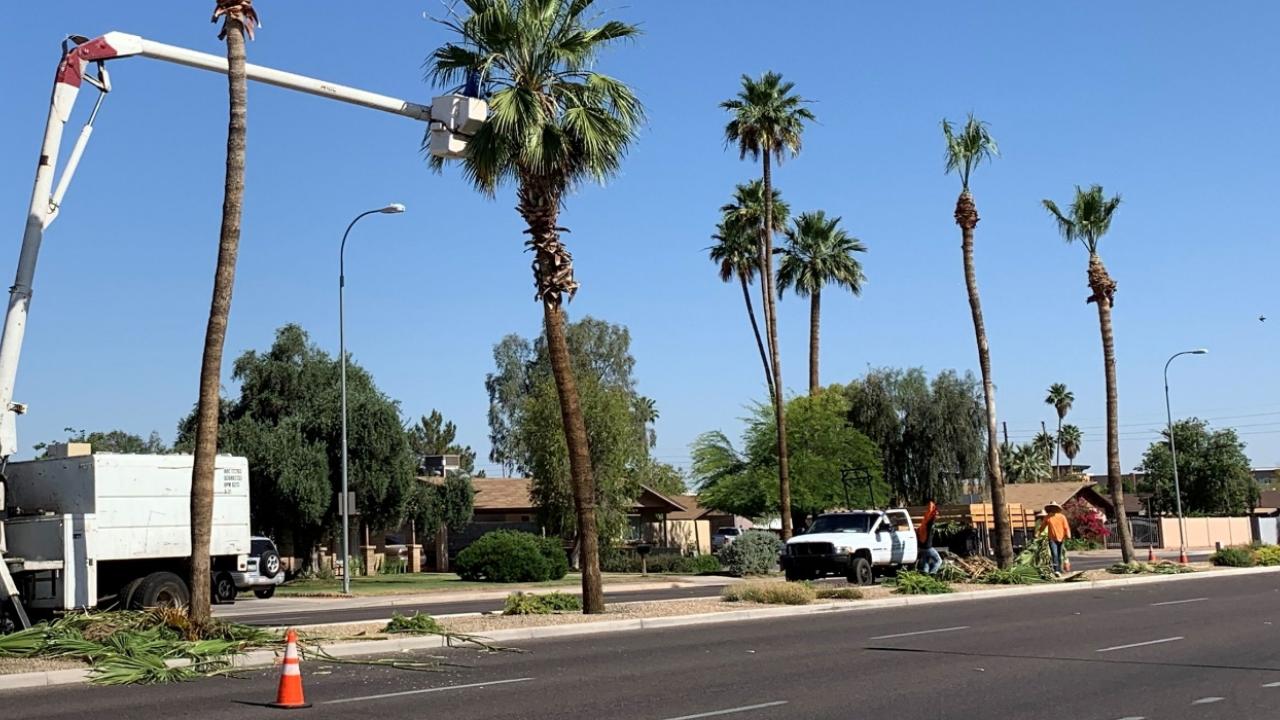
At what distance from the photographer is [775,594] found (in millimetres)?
24969

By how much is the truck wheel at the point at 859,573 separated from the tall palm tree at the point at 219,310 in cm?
1875

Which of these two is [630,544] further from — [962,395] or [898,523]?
[898,523]

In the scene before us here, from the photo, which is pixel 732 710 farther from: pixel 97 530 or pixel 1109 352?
pixel 1109 352

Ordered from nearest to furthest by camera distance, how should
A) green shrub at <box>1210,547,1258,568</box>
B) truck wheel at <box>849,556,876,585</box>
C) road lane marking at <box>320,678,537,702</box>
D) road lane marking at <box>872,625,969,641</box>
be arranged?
road lane marking at <box>320,678,537,702</box>, road lane marking at <box>872,625,969,641</box>, truck wheel at <box>849,556,876,585</box>, green shrub at <box>1210,547,1258,568</box>

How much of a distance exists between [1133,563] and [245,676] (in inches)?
1157

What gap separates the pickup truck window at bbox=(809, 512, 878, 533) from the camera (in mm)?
33250

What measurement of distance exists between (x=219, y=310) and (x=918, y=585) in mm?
16728

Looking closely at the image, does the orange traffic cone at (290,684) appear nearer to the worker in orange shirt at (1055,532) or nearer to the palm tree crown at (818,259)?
the worker in orange shirt at (1055,532)

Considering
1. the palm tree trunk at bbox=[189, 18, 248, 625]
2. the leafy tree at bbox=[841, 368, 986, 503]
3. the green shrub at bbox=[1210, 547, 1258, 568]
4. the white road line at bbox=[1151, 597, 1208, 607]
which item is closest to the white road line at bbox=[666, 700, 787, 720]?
the palm tree trunk at bbox=[189, 18, 248, 625]

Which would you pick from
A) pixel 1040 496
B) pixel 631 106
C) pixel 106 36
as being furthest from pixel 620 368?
pixel 106 36

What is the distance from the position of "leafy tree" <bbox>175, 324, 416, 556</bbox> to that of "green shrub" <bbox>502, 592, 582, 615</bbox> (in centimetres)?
2101

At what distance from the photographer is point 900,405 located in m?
64.8

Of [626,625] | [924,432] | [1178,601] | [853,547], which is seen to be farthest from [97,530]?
[924,432]

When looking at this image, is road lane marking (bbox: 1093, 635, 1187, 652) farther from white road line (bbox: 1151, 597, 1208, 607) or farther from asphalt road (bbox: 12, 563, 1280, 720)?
white road line (bbox: 1151, 597, 1208, 607)
